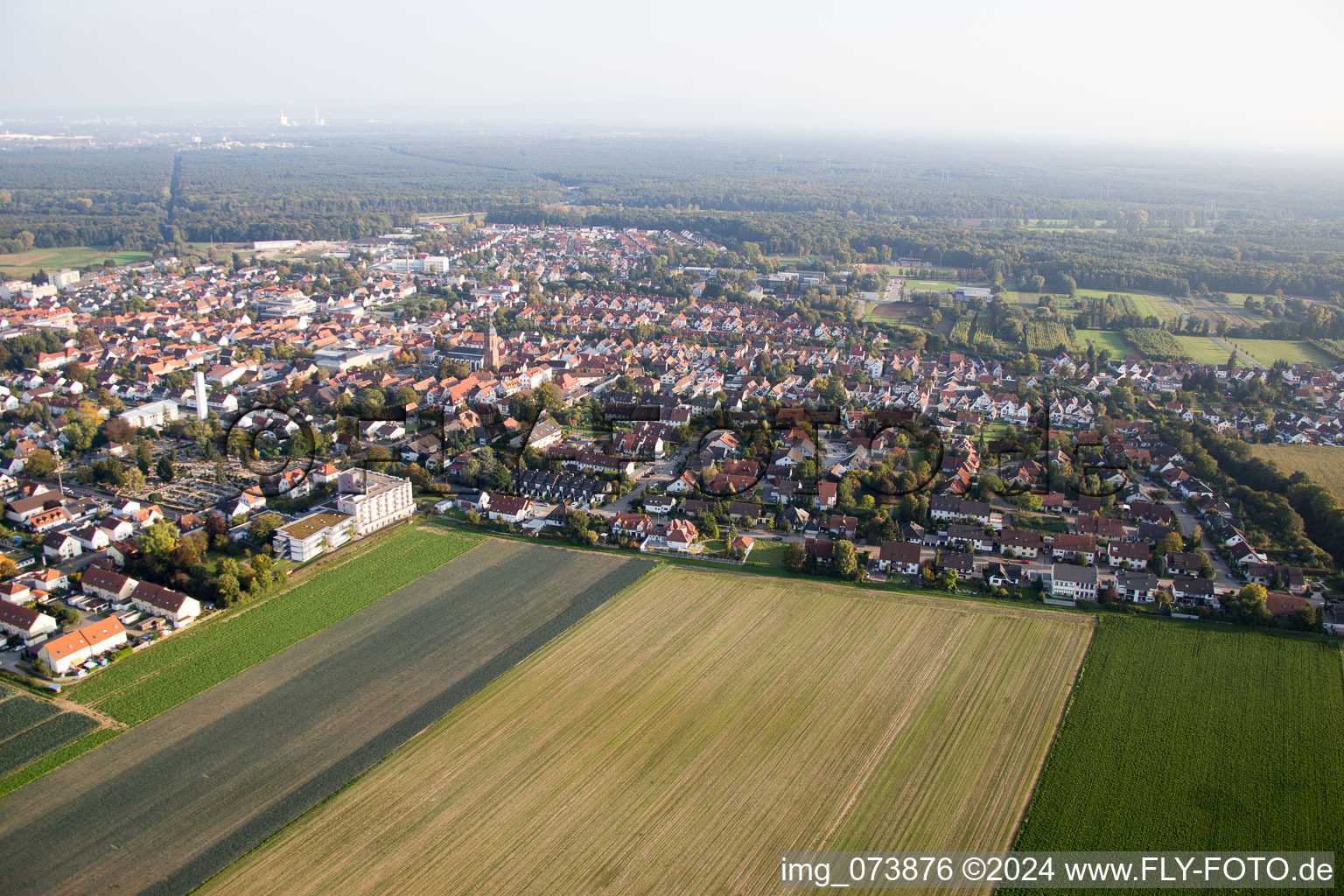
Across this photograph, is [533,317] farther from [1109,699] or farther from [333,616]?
[1109,699]

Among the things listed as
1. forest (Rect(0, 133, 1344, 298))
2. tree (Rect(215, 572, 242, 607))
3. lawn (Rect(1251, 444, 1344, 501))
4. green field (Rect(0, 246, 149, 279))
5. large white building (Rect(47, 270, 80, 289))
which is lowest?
tree (Rect(215, 572, 242, 607))

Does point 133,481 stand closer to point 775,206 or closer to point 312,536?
point 312,536

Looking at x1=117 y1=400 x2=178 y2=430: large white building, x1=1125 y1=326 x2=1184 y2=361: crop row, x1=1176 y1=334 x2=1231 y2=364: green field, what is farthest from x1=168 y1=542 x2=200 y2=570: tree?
x1=1176 y1=334 x2=1231 y2=364: green field

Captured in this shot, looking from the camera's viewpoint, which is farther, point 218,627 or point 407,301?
point 407,301

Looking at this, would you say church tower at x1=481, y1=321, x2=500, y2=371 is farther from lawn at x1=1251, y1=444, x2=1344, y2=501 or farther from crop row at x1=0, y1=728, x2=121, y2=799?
lawn at x1=1251, y1=444, x2=1344, y2=501

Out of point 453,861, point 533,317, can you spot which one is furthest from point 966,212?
point 453,861

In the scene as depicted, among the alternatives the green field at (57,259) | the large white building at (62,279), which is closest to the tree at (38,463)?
the large white building at (62,279)
